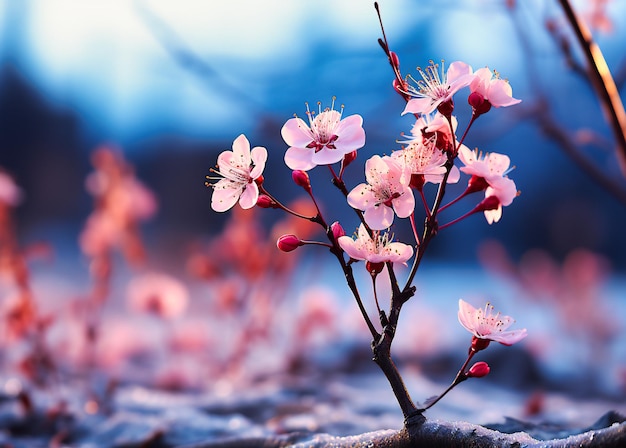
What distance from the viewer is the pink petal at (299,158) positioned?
314mm

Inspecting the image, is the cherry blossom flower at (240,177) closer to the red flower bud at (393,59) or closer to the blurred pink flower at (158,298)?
the red flower bud at (393,59)

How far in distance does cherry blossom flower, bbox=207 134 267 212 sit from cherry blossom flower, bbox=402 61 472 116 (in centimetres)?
9

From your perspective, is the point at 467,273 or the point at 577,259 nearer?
the point at 577,259

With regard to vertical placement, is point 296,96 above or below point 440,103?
above

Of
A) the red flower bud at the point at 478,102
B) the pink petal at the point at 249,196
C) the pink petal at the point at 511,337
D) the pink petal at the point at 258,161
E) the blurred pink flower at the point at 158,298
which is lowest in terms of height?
the pink petal at the point at 511,337

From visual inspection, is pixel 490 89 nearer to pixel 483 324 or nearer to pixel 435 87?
pixel 435 87

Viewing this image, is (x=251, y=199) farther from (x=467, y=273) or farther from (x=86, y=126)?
(x=86, y=126)

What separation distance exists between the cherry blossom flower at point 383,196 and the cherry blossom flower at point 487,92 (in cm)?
6

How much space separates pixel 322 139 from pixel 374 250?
68 millimetres

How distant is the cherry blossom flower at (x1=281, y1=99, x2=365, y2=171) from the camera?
310 mm

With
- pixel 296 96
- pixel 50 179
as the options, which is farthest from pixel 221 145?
pixel 50 179

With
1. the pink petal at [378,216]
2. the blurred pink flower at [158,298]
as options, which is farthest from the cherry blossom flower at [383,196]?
the blurred pink flower at [158,298]

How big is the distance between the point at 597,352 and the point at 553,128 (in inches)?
34.3

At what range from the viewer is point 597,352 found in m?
1.36
